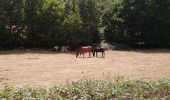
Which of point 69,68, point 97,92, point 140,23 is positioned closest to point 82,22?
point 140,23

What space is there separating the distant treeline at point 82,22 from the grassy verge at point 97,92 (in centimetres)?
2127

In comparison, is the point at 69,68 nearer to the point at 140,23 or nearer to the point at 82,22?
the point at 82,22

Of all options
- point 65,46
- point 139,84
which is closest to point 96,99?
point 139,84

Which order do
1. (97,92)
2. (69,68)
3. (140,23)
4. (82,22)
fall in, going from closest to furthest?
(97,92) → (69,68) → (82,22) → (140,23)

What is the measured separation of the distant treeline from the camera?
30.2 meters

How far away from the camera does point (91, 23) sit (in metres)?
31.9

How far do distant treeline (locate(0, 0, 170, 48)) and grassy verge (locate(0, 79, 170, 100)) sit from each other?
2127 cm

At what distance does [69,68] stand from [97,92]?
11215 mm

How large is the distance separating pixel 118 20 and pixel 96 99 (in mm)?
24642

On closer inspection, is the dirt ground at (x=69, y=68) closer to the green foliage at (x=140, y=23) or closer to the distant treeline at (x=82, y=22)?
the distant treeline at (x=82, y=22)

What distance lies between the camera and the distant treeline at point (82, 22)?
30.2m

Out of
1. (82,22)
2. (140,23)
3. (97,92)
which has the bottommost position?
(97,92)

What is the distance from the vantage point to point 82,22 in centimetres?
3158

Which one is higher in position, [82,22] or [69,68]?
[82,22]
